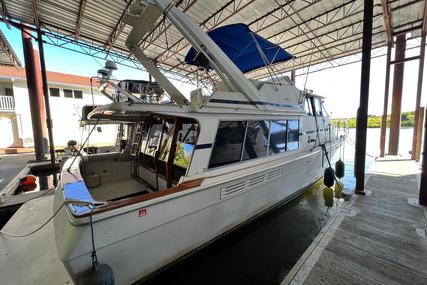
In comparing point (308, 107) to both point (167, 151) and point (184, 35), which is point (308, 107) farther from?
point (167, 151)

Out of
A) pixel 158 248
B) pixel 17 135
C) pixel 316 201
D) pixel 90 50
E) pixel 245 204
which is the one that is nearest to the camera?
pixel 158 248

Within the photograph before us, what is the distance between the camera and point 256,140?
10.3ft

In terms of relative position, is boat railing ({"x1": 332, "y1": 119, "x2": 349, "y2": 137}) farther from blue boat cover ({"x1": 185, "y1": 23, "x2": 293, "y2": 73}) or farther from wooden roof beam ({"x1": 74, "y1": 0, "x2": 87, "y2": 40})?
wooden roof beam ({"x1": 74, "y1": 0, "x2": 87, "y2": 40})

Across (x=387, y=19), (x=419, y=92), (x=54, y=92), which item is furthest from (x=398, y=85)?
(x=54, y=92)

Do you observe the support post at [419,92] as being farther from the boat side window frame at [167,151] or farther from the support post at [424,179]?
the boat side window frame at [167,151]

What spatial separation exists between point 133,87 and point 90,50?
5.38 metres

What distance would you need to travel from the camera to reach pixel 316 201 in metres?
4.19

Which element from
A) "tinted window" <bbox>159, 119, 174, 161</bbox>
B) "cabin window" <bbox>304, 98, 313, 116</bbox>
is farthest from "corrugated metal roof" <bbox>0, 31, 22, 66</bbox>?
"cabin window" <bbox>304, 98, 313, 116</bbox>

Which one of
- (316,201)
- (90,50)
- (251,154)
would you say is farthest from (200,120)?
(90,50)

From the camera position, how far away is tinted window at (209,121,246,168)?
2.63 meters

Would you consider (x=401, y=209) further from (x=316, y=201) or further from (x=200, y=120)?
(x=200, y=120)

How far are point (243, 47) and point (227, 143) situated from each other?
2.49 m

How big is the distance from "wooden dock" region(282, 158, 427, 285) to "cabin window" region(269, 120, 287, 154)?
136cm

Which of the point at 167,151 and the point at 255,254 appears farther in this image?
the point at 167,151
